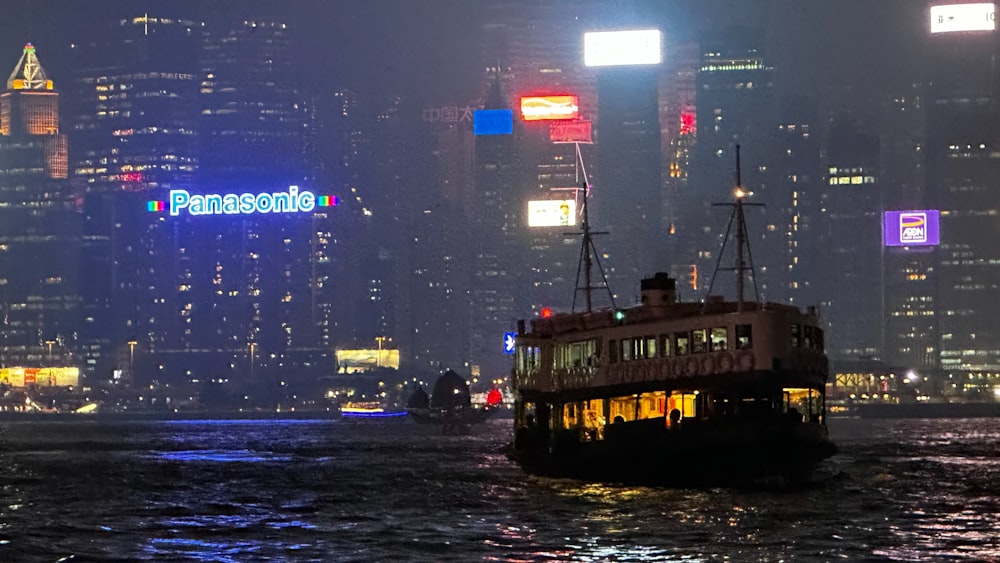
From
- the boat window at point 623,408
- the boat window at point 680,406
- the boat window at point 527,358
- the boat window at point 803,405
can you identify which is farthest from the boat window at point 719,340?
the boat window at point 527,358

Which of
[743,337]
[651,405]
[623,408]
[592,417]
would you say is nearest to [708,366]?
[743,337]

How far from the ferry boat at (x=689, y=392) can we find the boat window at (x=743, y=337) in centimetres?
4

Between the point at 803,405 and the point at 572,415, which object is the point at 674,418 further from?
the point at 572,415

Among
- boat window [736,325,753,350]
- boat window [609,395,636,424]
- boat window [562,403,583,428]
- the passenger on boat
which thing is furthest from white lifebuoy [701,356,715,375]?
boat window [562,403,583,428]

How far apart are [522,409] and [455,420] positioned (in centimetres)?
10143

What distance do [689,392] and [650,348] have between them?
2.72 meters

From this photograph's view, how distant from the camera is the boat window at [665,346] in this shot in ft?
232

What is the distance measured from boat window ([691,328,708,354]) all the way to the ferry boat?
4 cm

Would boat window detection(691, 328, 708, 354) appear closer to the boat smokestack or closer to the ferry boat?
the ferry boat

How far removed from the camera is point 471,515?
63531mm

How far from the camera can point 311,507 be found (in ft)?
224

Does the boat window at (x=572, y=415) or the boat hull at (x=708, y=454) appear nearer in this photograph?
the boat hull at (x=708, y=454)

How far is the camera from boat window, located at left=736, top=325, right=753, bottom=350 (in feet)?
223

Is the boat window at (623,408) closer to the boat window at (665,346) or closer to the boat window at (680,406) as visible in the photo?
the boat window at (680,406)
